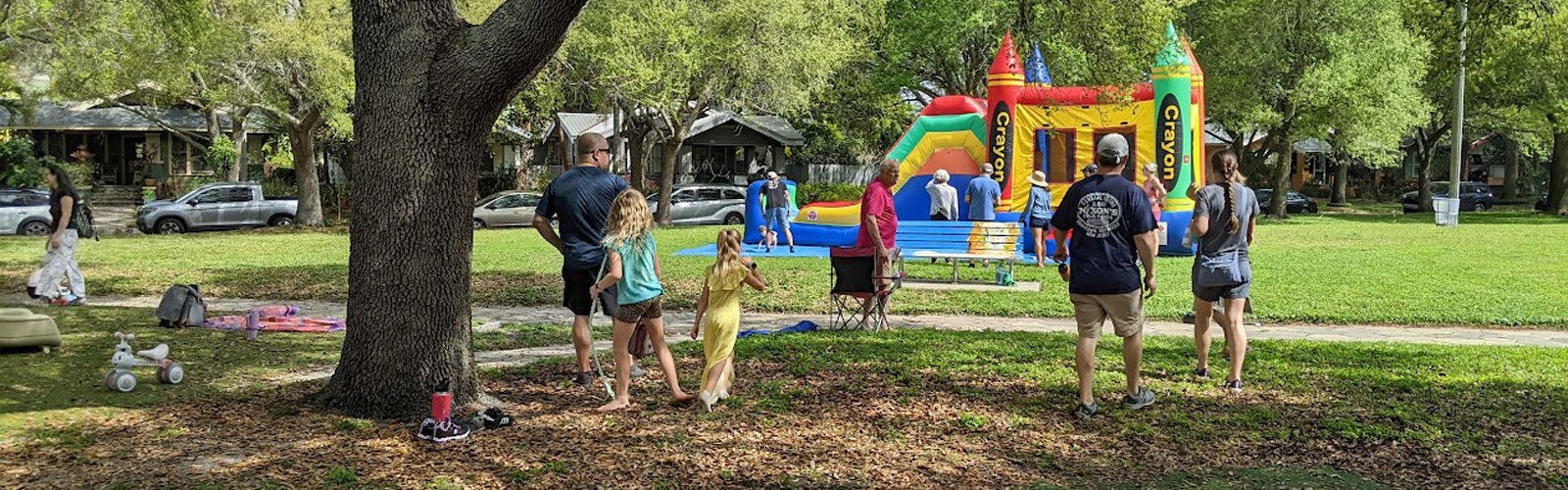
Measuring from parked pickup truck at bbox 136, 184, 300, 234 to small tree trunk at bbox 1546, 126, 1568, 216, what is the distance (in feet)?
124

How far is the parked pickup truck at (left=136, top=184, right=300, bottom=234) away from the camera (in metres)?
27.1

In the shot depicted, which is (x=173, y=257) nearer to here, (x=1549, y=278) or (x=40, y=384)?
(x=40, y=384)

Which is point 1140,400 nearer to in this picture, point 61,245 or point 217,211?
point 61,245

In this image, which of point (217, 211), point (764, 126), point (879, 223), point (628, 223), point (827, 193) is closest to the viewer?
point (628, 223)

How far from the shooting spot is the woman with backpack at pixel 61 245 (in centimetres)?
1181

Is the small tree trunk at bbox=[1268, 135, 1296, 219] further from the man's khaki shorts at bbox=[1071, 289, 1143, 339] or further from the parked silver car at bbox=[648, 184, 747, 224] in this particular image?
the man's khaki shorts at bbox=[1071, 289, 1143, 339]

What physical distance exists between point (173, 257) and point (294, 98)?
915 centimetres

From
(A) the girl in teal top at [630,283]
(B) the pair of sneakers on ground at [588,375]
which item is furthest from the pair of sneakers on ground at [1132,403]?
(B) the pair of sneakers on ground at [588,375]

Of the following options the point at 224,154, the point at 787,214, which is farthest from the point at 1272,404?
the point at 224,154

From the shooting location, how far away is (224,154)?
3503 centimetres

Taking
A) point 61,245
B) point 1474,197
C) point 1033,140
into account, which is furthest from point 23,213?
point 1474,197

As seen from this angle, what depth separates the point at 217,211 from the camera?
27.9 meters

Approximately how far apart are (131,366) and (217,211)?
73.9 ft

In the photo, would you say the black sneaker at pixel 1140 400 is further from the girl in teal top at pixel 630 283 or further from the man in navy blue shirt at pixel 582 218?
the man in navy blue shirt at pixel 582 218
